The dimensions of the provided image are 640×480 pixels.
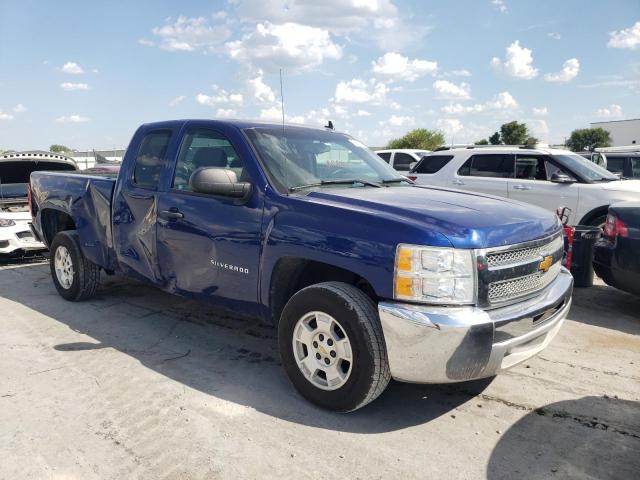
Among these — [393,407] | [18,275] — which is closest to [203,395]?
[393,407]

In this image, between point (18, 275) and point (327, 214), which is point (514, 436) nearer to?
point (327, 214)

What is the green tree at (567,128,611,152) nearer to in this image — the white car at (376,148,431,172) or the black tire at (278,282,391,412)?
the white car at (376,148,431,172)

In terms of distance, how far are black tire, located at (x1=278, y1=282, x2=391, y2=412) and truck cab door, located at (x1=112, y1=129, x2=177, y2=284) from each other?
1760 millimetres

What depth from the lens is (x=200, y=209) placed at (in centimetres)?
391

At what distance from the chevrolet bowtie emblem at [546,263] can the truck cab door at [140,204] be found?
3.01 metres

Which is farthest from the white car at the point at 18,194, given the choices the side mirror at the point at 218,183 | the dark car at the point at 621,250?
the dark car at the point at 621,250

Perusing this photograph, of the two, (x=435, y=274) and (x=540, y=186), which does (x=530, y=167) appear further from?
(x=435, y=274)

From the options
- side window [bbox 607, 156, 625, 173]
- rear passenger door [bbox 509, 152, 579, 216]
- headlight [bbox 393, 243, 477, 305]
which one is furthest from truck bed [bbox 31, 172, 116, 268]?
side window [bbox 607, 156, 625, 173]

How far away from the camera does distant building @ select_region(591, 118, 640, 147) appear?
65625mm

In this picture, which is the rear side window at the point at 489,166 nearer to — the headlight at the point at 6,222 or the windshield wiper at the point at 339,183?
the windshield wiper at the point at 339,183

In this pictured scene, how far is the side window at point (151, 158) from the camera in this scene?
4.48m

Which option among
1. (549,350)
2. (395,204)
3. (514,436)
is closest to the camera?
(514,436)

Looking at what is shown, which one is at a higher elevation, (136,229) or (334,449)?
(136,229)

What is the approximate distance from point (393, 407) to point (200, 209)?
2.01 metres
